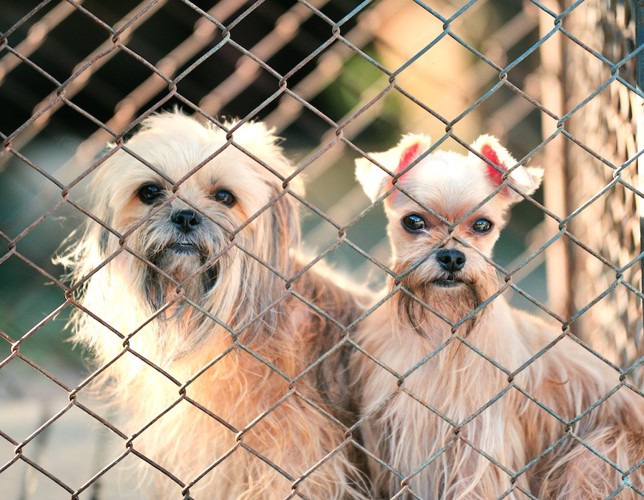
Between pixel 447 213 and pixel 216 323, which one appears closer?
pixel 216 323

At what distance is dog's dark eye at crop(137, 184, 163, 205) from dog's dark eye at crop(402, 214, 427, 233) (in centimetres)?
75

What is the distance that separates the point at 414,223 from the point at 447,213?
0.10 m

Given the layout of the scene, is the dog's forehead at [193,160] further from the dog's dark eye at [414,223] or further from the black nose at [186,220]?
the dog's dark eye at [414,223]

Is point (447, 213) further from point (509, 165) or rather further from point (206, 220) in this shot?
point (206, 220)

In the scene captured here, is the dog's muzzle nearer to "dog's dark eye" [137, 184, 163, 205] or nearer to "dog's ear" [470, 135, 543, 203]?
"dog's ear" [470, 135, 543, 203]

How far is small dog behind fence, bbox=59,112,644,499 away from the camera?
2873 mm

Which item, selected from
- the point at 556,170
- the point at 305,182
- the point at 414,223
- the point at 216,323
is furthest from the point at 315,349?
the point at 305,182

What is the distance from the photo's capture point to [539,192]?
227 inches

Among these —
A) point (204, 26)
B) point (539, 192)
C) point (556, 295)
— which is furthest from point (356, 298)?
point (539, 192)

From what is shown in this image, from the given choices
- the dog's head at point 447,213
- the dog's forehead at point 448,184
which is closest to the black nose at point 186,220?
the dog's head at point 447,213

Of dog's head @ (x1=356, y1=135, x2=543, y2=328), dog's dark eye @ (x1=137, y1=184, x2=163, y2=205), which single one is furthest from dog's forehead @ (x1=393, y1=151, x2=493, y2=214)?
dog's dark eye @ (x1=137, y1=184, x2=163, y2=205)

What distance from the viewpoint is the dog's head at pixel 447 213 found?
8.95 ft

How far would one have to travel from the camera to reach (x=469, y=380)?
114 inches

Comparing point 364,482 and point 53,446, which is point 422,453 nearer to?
point 364,482
